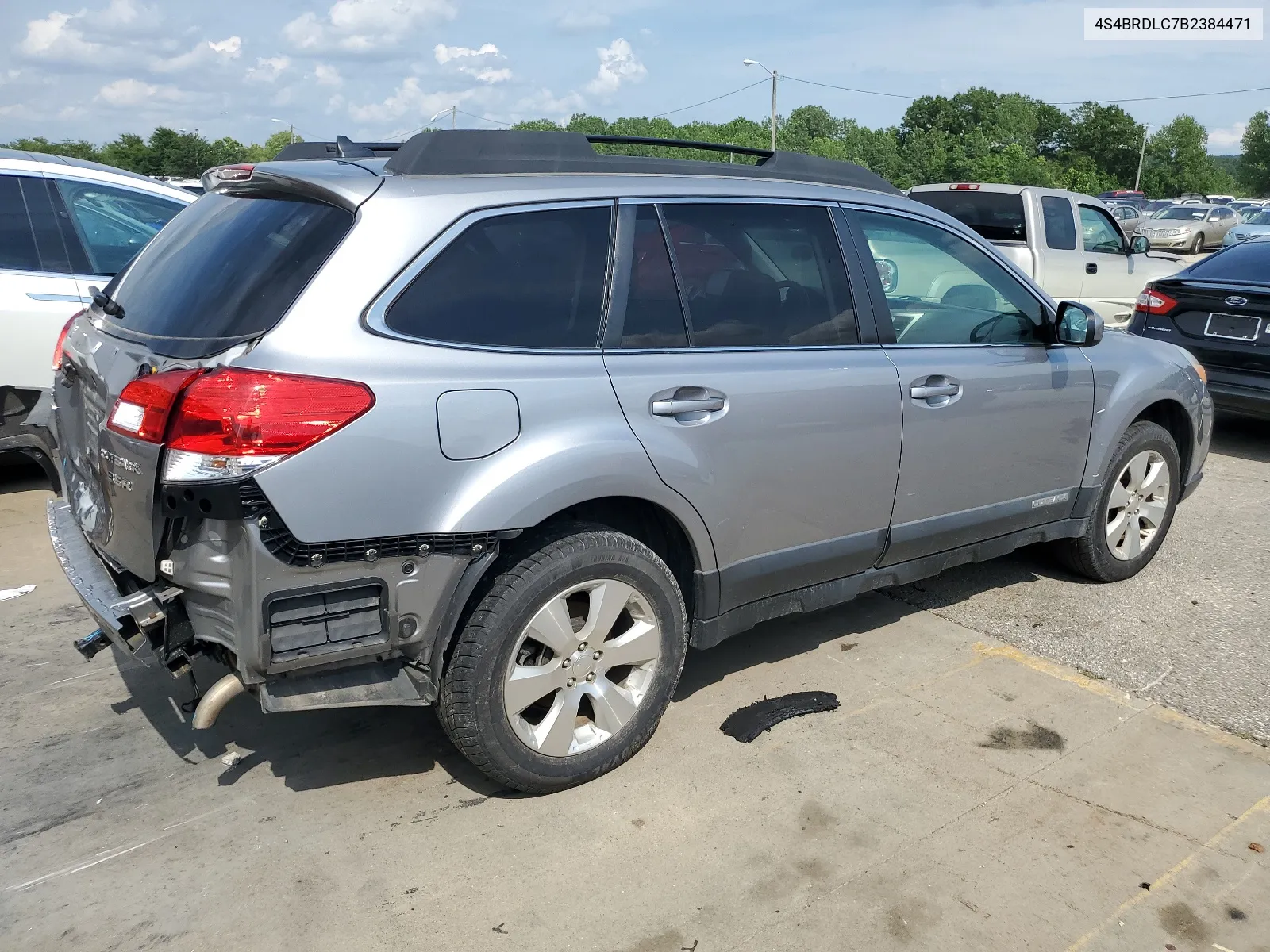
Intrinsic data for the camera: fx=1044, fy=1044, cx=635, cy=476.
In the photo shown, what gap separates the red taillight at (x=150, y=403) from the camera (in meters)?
2.67

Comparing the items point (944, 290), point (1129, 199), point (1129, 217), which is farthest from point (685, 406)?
point (1129, 199)

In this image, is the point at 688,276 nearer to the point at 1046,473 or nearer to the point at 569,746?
the point at 569,746

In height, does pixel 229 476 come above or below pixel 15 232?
below

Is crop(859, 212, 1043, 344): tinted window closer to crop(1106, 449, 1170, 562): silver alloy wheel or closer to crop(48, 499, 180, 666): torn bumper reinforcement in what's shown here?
crop(1106, 449, 1170, 562): silver alloy wheel

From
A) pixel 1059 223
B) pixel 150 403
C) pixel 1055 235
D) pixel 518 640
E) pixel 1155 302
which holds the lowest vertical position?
pixel 518 640

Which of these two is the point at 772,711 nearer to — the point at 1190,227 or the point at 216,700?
the point at 216,700

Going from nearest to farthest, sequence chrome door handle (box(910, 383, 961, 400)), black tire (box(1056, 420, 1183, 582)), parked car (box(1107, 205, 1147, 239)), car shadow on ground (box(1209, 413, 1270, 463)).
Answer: chrome door handle (box(910, 383, 961, 400)) < black tire (box(1056, 420, 1183, 582)) < car shadow on ground (box(1209, 413, 1270, 463)) < parked car (box(1107, 205, 1147, 239))

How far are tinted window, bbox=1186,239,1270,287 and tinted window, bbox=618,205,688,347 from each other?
6.17 m

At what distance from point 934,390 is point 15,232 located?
5124 mm

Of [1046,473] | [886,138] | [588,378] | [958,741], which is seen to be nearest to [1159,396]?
[1046,473]

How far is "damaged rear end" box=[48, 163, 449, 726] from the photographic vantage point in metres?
2.62

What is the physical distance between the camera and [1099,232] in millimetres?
11688

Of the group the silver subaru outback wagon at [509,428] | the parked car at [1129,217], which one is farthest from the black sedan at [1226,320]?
the parked car at [1129,217]

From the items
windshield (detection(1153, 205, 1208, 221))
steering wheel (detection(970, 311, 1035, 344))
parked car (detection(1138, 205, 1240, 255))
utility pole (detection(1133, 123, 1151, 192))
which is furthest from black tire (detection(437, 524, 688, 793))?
utility pole (detection(1133, 123, 1151, 192))
